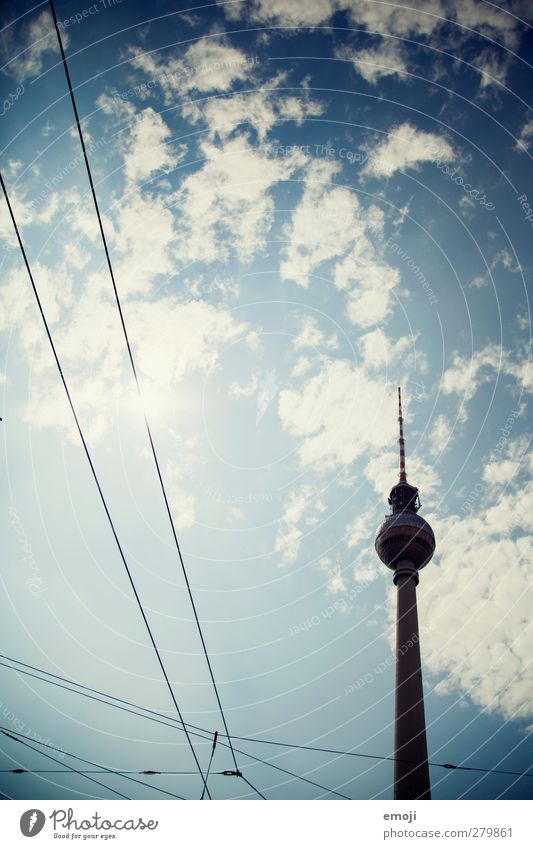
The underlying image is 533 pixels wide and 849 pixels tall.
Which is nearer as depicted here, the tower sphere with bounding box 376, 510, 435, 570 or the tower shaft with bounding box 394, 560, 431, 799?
the tower shaft with bounding box 394, 560, 431, 799

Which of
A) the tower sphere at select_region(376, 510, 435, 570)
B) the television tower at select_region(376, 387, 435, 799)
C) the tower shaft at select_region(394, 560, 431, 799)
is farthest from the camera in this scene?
the tower sphere at select_region(376, 510, 435, 570)

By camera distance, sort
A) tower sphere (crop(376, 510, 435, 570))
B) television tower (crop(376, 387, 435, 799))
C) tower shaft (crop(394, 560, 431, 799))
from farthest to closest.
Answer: tower sphere (crop(376, 510, 435, 570))
television tower (crop(376, 387, 435, 799))
tower shaft (crop(394, 560, 431, 799))

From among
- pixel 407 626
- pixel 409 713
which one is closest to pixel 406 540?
pixel 407 626

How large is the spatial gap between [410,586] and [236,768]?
33.7 m

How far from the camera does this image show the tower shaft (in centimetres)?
3256

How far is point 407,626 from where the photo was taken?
42.1 meters

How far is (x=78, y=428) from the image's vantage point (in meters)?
10.2

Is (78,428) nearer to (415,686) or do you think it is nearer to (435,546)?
(415,686)

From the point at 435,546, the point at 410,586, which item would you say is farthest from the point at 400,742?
the point at 435,546

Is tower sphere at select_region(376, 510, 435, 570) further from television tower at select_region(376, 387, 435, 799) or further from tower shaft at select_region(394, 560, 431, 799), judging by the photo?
tower shaft at select_region(394, 560, 431, 799)


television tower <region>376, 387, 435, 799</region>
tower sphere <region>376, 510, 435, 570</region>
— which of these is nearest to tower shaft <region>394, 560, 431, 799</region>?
television tower <region>376, 387, 435, 799</region>

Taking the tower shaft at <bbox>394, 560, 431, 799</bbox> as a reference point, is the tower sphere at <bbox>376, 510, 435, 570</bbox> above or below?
above

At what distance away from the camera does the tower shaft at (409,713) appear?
1282 inches

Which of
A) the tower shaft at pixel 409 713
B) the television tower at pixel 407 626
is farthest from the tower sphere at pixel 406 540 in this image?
the tower shaft at pixel 409 713
